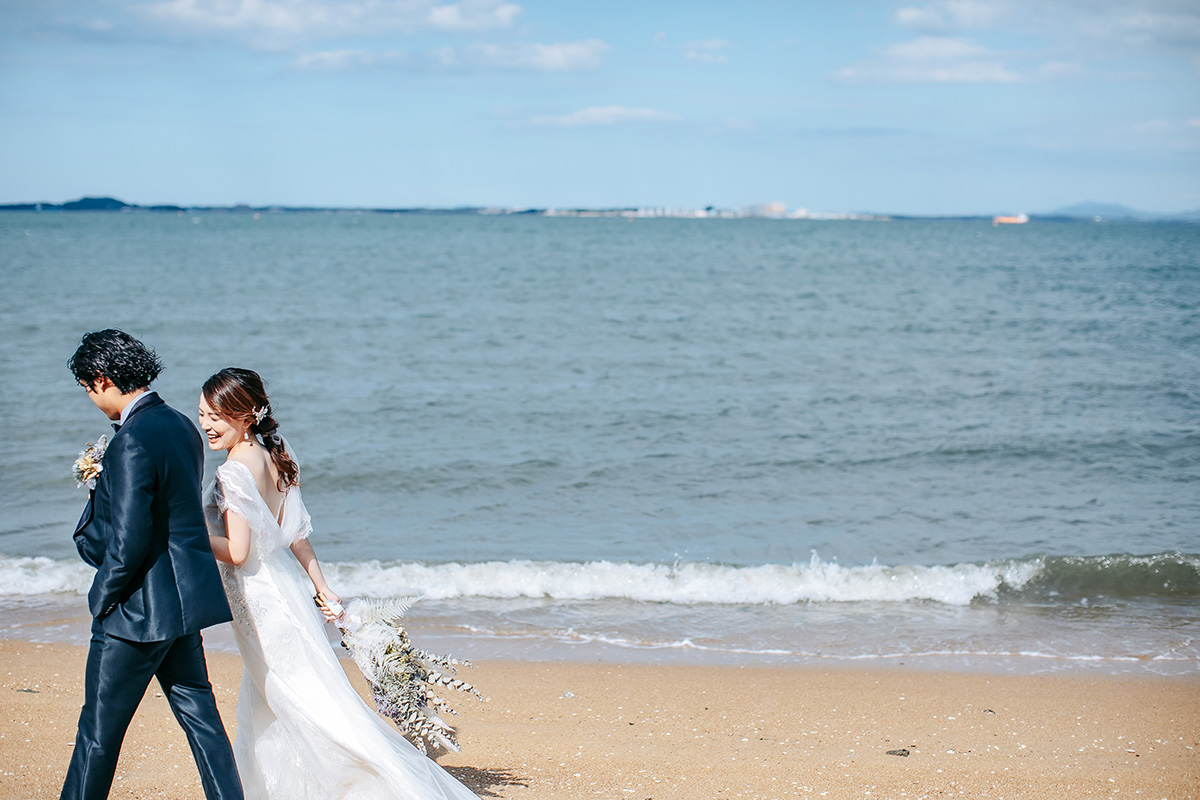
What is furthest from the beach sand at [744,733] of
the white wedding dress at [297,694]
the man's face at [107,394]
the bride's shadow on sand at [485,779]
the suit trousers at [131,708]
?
the man's face at [107,394]

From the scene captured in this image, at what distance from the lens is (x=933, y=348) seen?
22.7 m

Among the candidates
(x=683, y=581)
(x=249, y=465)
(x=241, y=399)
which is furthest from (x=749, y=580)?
(x=241, y=399)

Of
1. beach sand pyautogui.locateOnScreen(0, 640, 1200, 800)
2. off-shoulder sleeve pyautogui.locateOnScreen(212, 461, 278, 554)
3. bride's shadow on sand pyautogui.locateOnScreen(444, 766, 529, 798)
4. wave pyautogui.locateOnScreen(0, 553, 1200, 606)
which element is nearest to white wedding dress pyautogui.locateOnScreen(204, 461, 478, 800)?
off-shoulder sleeve pyautogui.locateOnScreen(212, 461, 278, 554)

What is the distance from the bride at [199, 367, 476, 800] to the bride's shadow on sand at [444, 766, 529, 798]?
0.94 m

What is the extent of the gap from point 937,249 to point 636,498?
6616 centimetres

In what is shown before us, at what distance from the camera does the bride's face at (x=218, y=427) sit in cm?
341

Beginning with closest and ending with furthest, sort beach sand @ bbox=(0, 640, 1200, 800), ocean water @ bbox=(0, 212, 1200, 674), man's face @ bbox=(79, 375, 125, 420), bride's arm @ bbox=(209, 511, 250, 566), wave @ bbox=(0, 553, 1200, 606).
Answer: man's face @ bbox=(79, 375, 125, 420) < bride's arm @ bbox=(209, 511, 250, 566) < beach sand @ bbox=(0, 640, 1200, 800) < ocean water @ bbox=(0, 212, 1200, 674) < wave @ bbox=(0, 553, 1200, 606)

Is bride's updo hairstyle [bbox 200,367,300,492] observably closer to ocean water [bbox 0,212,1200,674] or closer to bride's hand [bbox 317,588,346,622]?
bride's hand [bbox 317,588,346,622]

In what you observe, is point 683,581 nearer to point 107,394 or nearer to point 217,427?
point 217,427

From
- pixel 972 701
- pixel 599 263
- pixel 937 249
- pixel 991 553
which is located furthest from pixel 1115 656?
pixel 937 249

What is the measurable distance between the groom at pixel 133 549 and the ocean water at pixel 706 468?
3.68 meters

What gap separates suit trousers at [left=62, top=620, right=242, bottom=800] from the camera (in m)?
3.16

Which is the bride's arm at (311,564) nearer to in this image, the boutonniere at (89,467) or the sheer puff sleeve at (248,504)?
the sheer puff sleeve at (248,504)

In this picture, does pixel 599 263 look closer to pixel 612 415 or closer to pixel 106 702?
pixel 612 415
